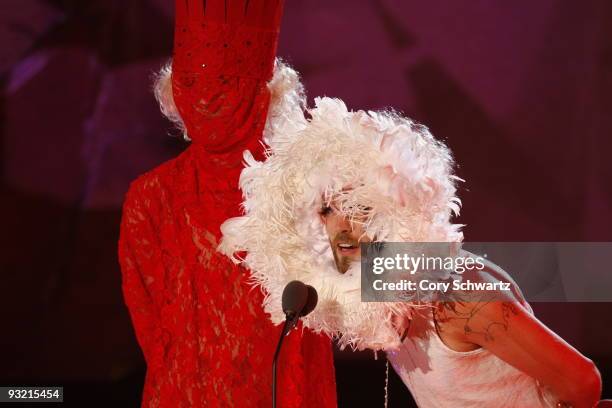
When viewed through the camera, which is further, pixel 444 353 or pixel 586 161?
pixel 586 161

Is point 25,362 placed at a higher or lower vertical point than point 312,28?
lower

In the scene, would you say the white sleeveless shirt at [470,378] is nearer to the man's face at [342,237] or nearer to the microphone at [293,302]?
the man's face at [342,237]

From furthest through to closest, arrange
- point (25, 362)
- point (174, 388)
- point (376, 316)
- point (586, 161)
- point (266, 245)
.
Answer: point (25, 362), point (586, 161), point (174, 388), point (266, 245), point (376, 316)

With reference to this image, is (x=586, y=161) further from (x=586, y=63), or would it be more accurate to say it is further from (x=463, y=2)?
(x=463, y=2)

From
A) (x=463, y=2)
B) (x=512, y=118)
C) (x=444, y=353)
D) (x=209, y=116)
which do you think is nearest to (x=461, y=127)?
(x=512, y=118)

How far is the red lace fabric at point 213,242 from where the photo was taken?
8.06ft

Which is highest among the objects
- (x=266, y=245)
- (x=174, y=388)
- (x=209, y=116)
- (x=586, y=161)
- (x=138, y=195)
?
(x=586, y=161)

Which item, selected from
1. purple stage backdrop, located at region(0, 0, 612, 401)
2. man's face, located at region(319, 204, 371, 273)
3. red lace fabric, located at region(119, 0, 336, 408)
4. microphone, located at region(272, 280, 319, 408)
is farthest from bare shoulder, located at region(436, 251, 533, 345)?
purple stage backdrop, located at region(0, 0, 612, 401)

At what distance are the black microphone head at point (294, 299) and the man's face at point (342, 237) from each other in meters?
0.22

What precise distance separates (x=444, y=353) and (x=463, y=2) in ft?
6.17

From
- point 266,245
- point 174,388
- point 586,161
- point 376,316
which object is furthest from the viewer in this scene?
point 586,161

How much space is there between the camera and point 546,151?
3605 mm

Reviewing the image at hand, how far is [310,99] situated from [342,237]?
1633 millimetres

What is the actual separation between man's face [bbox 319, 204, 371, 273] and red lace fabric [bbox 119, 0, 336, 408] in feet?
1.25
